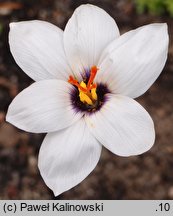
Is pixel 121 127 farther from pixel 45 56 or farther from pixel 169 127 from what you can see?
pixel 169 127

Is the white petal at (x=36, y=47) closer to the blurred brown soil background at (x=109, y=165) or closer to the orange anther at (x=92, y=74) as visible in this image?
the orange anther at (x=92, y=74)

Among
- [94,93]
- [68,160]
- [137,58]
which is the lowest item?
[68,160]

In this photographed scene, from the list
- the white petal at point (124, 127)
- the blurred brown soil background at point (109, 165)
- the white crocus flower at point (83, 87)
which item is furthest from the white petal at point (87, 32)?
the blurred brown soil background at point (109, 165)

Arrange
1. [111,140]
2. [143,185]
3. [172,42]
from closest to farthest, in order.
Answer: [111,140] → [143,185] → [172,42]

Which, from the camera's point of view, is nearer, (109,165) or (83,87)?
(83,87)

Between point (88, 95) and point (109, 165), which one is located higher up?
point (88, 95)

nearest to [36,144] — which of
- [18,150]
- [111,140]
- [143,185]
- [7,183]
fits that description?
[18,150]

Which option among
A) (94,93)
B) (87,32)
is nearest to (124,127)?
(94,93)

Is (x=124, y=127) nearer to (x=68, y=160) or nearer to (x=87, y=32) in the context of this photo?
(x=68, y=160)
